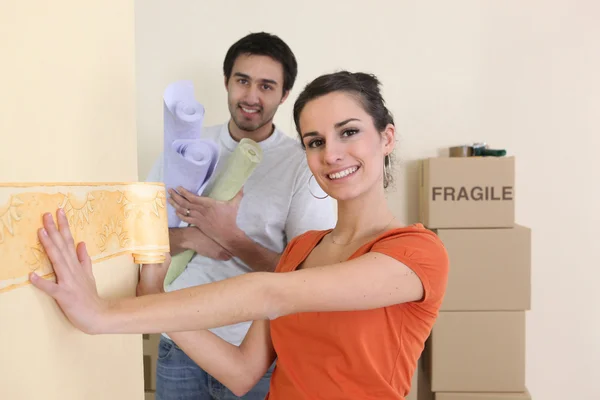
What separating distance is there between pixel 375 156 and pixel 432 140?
1.42 metres

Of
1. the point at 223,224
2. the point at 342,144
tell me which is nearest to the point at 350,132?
the point at 342,144

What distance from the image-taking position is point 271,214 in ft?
4.92

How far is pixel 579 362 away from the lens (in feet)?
8.04

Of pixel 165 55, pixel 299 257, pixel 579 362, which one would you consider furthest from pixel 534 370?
pixel 165 55

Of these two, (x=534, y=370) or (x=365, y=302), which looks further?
(x=534, y=370)

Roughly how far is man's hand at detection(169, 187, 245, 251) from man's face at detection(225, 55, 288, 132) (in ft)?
0.81

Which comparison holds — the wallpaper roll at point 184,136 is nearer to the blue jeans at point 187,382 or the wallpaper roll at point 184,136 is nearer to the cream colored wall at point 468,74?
the blue jeans at point 187,382

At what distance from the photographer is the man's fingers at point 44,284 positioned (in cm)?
56

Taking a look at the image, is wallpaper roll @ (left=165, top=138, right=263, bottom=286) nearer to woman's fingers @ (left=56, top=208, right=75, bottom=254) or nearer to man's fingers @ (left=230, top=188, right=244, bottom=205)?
man's fingers @ (left=230, top=188, right=244, bottom=205)

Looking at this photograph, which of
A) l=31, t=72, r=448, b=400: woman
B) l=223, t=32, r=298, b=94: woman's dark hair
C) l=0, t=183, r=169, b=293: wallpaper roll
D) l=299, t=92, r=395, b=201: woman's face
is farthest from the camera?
l=223, t=32, r=298, b=94: woman's dark hair

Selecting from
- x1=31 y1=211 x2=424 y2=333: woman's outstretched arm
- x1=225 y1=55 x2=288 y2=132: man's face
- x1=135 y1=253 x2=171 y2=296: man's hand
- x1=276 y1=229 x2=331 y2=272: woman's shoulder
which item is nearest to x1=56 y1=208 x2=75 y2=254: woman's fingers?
x1=31 y1=211 x2=424 y2=333: woman's outstretched arm

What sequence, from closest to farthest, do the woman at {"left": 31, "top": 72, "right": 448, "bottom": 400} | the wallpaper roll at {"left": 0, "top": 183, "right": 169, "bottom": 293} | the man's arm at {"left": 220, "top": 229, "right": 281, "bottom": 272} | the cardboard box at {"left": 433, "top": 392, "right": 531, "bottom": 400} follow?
the wallpaper roll at {"left": 0, "top": 183, "right": 169, "bottom": 293} → the woman at {"left": 31, "top": 72, "right": 448, "bottom": 400} → the man's arm at {"left": 220, "top": 229, "right": 281, "bottom": 272} → the cardboard box at {"left": 433, "top": 392, "right": 531, "bottom": 400}

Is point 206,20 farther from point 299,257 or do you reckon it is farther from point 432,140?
point 299,257

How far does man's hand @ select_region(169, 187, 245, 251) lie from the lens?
134cm
